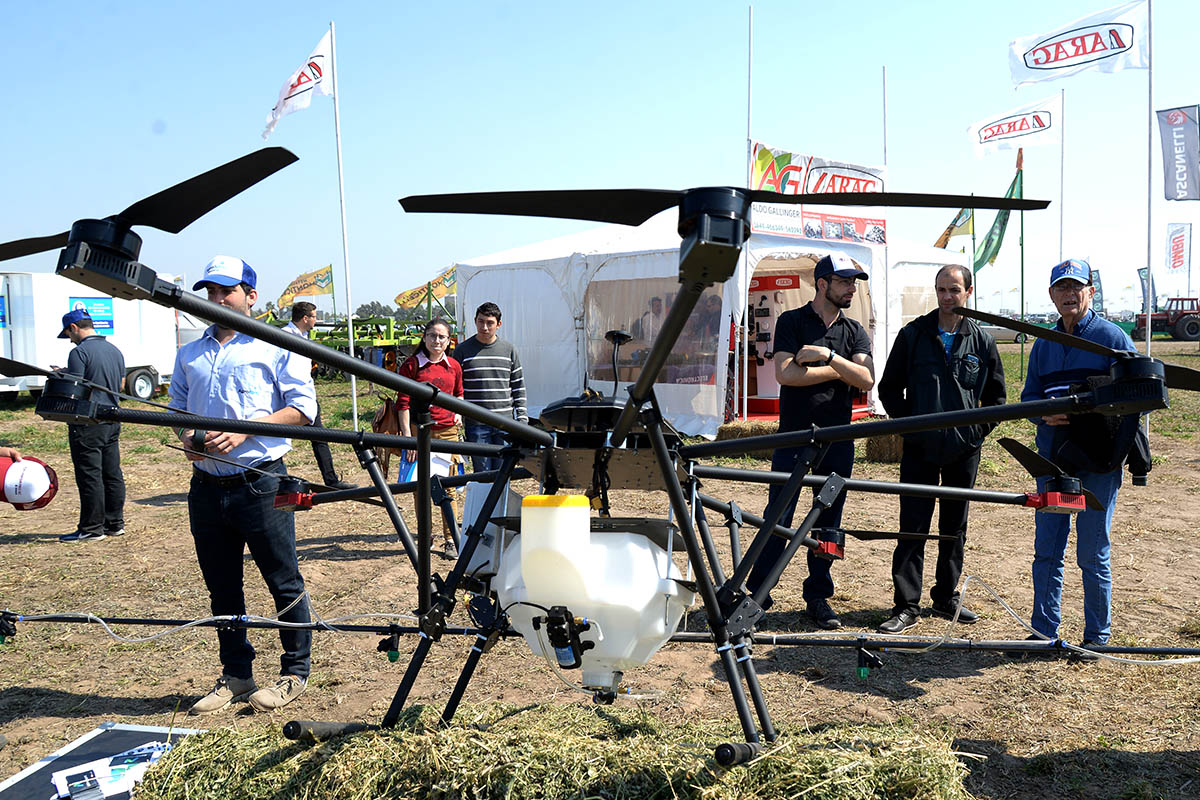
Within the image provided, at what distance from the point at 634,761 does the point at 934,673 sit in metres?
2.88

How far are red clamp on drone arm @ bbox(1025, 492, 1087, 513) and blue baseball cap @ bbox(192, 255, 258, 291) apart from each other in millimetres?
3801

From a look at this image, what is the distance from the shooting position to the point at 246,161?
209cm

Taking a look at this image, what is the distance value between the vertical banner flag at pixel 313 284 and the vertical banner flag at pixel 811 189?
31.3m

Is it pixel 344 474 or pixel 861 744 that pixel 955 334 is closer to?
pixel 861 744

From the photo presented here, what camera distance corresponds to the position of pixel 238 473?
4289 mm

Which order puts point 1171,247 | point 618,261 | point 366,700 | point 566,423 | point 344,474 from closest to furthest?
point 566,423
point 366,700
point 344,474
point 618,261
point 1171,247

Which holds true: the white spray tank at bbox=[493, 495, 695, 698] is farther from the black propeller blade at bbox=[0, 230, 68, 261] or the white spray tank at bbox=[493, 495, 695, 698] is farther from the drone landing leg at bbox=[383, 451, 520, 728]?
the black propeller blade at bbox=[0, 230, 68, 261]

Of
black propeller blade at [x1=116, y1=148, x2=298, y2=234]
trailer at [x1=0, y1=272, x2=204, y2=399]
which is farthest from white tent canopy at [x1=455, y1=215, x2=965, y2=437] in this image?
black propeller blade at [x1=116, y1=148, x2=298, y2=234]

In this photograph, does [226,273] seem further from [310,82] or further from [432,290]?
[432,290]

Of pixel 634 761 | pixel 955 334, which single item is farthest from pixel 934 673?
pixel 634 761

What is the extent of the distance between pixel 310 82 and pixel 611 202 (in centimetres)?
1225

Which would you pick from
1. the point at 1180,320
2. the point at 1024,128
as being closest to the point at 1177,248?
the point at 1180,320

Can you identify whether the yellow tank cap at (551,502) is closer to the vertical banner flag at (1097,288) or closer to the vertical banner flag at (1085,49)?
the vertical banner flag at (1097,288)

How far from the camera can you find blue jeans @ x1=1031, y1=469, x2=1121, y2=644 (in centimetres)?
484
